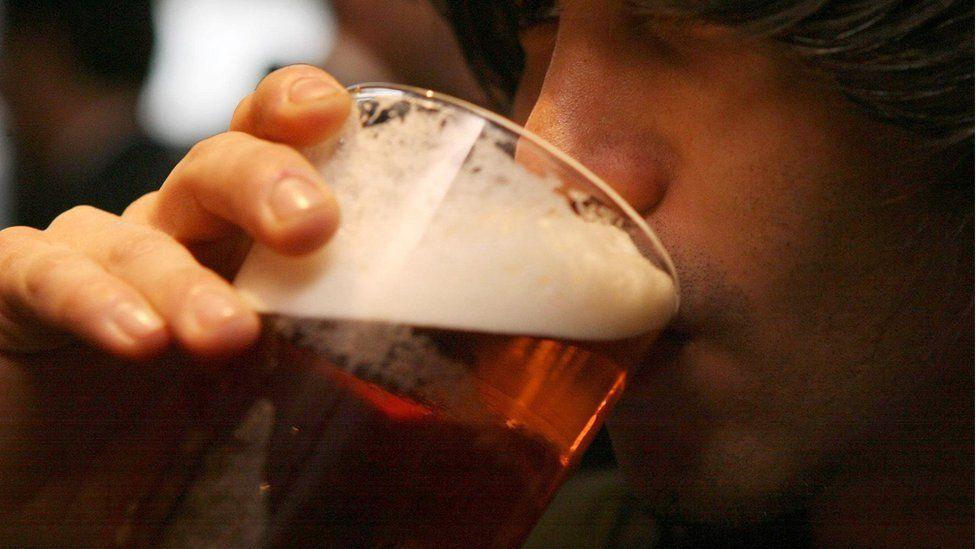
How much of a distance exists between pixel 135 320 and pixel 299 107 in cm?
23

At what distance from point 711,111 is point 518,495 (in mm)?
522

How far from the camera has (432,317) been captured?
60 cm

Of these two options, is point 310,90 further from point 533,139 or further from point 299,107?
A: point 533,139

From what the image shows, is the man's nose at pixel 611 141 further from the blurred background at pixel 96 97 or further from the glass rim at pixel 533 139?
the blurred background at pixel 96 97

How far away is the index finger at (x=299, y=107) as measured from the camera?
2.23ft

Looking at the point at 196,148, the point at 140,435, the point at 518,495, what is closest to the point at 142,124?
the point at 196,148

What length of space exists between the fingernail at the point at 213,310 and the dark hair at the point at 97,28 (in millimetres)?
2665

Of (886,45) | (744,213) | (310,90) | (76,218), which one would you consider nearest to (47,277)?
(76,218)

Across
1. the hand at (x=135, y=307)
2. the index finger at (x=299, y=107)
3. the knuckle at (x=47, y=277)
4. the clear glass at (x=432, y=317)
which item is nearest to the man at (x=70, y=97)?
the hand at (x=135, y=307)

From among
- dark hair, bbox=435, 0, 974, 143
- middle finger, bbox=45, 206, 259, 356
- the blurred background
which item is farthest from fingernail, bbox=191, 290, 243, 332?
the blurred background

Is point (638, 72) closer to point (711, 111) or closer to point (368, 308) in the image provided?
point (711, 111)

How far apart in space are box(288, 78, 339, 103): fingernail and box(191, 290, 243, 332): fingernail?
0.20m

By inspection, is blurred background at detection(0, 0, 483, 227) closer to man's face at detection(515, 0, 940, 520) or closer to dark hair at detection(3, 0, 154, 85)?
dark hair at detection(3, 0, 154, 85)

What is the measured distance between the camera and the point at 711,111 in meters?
0.94
